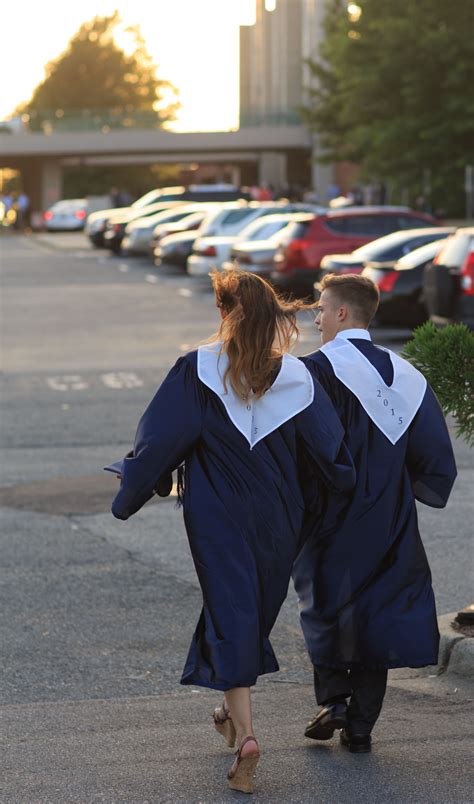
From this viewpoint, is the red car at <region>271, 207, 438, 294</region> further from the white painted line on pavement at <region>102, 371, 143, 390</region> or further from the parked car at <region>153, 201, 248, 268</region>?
the white painted line on pavement at <region>102, 371, 143, 390</region>

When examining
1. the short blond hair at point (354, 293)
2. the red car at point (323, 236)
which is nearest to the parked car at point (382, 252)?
the red car at point (323, 236)

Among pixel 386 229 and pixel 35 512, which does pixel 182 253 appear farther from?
pixel 35 512

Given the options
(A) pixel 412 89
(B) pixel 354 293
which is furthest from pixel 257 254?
(B) pixel 354 293

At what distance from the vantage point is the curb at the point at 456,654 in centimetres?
620

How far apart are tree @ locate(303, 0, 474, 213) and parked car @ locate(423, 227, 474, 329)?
847 inches

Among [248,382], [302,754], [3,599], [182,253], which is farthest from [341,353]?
[182,253]

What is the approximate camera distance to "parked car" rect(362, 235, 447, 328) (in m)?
19.5

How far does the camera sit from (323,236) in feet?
85.8

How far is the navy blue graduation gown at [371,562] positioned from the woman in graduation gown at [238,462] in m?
0.24

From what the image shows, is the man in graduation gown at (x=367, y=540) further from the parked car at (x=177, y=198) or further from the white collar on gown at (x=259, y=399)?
the parked car at (x=177, y=198)

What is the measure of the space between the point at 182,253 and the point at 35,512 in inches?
1082

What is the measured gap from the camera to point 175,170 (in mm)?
123500

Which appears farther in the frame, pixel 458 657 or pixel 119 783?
pixel 458 657

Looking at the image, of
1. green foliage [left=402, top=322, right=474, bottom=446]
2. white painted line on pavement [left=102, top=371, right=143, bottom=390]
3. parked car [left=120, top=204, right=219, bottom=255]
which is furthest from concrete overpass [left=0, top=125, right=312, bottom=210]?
green foliage [left=402, top=322, right=474, bottom=446]
